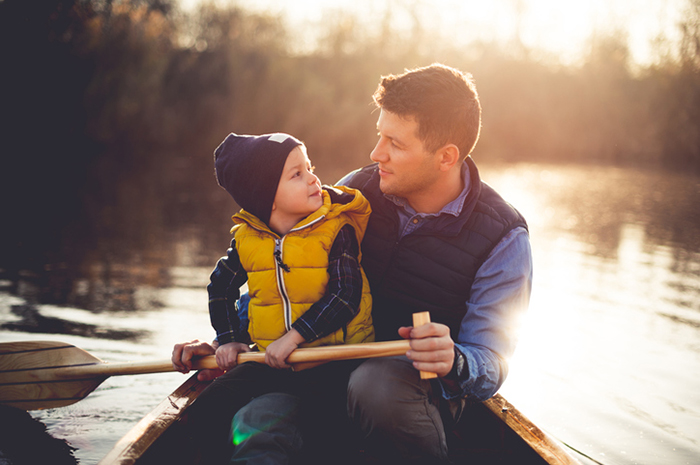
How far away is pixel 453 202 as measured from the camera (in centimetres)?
225

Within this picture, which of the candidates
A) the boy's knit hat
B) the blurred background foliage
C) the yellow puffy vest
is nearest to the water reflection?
the yellow puffy vest

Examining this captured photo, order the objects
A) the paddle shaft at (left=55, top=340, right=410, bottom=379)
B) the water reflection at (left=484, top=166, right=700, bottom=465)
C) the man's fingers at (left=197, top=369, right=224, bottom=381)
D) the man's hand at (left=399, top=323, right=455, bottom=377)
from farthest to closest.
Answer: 1. the water reflection at (left=484, top=166, right=700, bottom=465)
2. the man's fingers at (left=197, top=369, right=224, bottom=381)
3. the paddle shaft at (left=55, top=340, right=410, bottom=379)
4. the man's hand at (left=399, top=323, right=455, bottom=377)

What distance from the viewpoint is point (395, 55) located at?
81.0 feet

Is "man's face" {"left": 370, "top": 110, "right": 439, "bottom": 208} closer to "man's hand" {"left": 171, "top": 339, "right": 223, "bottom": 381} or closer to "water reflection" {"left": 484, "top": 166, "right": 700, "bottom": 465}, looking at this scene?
"man's hand" {"left": 171, "top": 339, "right": 223, "bottom": 381}

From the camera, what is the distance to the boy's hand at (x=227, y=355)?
2.11 meters

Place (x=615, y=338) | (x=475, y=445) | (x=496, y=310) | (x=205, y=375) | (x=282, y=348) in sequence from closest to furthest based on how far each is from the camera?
(x=282, y=348) < (x=496, y=310) < (x=475, y=445) < (x=205, y=375) < (x=615, y=338)

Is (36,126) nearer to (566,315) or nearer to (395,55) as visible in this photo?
(395,55)

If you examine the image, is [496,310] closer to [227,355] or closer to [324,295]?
[324,295]

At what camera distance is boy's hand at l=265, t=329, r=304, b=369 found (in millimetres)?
1941

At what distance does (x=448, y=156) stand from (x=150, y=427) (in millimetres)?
1452

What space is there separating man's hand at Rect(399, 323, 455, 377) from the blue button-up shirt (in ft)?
0.76

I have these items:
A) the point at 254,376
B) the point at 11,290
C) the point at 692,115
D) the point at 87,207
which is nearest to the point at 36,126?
the point at 87,207

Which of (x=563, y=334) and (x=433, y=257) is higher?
(x=433, y=257)

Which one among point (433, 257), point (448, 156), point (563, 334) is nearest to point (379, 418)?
point (433, 257)
